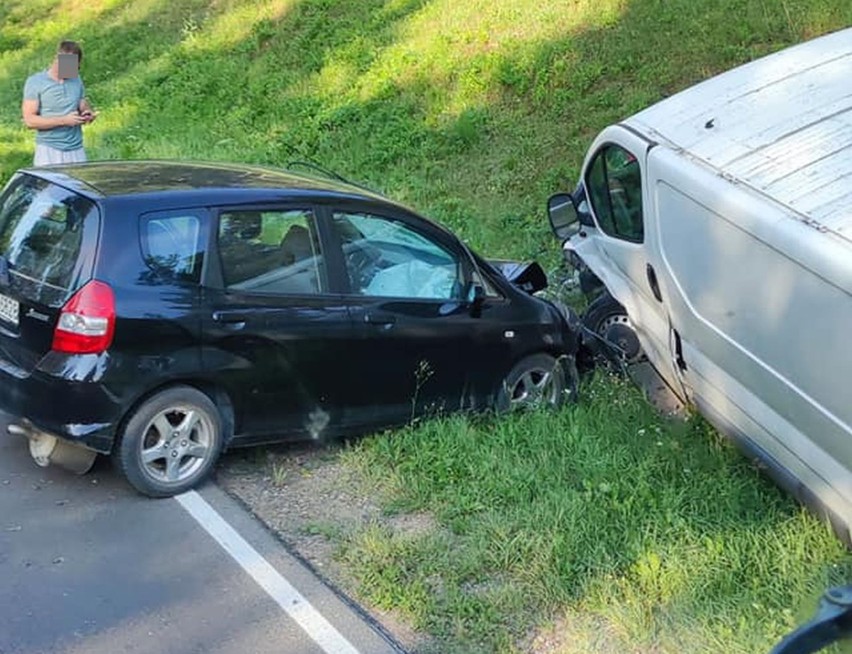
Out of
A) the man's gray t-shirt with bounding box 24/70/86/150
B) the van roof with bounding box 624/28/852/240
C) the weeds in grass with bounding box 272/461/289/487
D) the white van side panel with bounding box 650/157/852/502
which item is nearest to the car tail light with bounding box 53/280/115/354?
the weeds in grass with bounding box 272/461/289/487

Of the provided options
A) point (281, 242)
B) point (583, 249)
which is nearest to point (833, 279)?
point (281, 242)

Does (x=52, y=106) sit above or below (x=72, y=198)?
below

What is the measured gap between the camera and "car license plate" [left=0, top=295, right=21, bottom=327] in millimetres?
6184

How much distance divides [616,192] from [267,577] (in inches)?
146

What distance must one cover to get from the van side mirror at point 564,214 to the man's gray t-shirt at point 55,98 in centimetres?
436

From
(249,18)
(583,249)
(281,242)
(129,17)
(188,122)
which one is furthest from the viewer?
(129,17)

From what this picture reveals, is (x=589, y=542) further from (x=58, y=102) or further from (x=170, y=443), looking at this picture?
(x=58, y=102)

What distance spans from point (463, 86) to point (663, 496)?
937cm

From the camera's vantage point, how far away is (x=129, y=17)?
23.2 metres

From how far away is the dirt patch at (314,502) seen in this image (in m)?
5.71

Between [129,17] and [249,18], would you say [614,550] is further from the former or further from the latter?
[129,17]

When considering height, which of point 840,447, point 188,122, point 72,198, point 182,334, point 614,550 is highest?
point 72,198

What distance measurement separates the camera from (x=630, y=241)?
7688 mm

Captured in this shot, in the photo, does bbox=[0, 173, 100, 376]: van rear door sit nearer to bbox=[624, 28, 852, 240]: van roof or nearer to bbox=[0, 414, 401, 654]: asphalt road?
bbox=[0, 414, 401, 654]: asphalt road
